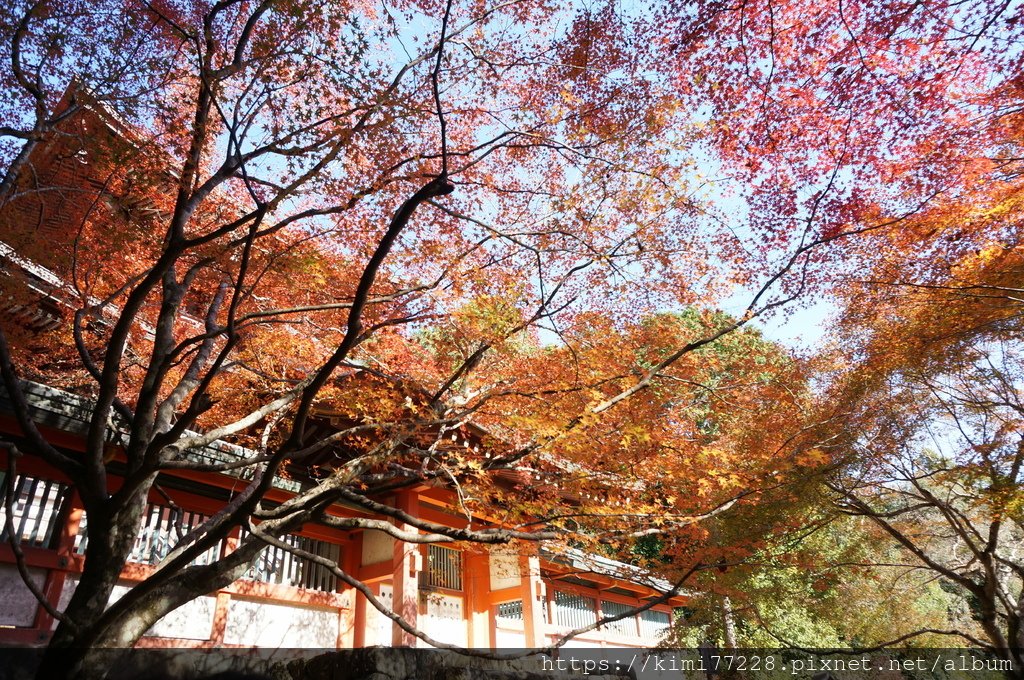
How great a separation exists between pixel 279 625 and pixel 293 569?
89 centimetres

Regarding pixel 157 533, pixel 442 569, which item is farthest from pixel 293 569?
pixel 442 569

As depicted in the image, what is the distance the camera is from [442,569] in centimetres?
1322

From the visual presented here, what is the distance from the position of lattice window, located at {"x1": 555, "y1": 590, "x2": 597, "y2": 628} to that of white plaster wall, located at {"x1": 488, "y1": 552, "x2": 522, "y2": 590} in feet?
10.3

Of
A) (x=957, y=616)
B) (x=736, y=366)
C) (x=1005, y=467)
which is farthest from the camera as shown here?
(x=957, y=616)

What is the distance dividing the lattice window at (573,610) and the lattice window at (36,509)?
11624mm

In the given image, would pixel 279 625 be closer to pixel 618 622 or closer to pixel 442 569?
pixel 442 569

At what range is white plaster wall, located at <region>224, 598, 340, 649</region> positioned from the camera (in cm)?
954

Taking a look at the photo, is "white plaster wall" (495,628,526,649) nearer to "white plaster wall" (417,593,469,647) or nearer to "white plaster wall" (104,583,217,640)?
"white plaster wall" (417,593,469,647)

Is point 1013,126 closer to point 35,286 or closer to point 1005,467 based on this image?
point 1005,467

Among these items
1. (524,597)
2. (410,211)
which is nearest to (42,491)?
(410,211)

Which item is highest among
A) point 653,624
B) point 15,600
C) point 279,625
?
point 15,600

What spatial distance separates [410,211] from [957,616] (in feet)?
114

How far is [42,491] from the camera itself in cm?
809

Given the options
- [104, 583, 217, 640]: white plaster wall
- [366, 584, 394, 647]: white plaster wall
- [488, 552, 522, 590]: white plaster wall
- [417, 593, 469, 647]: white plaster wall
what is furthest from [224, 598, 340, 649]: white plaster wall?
[488, 552, 522, 590]: white plaster wall
